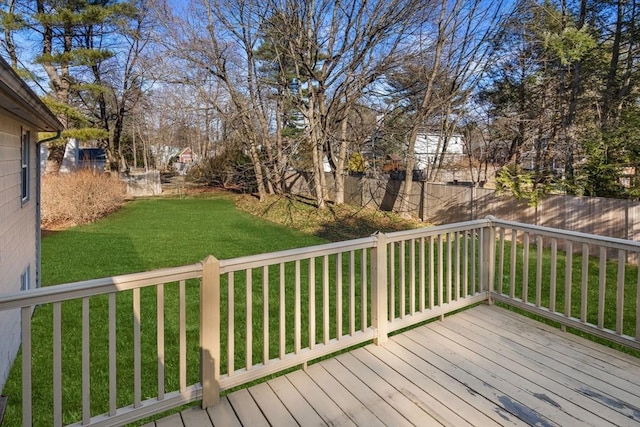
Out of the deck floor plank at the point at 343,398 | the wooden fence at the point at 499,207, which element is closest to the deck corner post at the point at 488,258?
the deck floor plank at the point at 343,398

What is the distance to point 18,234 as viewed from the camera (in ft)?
14.5

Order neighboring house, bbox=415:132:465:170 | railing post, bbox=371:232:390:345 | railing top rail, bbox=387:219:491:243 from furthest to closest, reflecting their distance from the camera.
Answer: neighboring house, bbox=415:132:465:170
railing top rail, bbox=387:219:491:243
railing post, bbox=371:232:390:345

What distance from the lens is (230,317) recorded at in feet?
7.64

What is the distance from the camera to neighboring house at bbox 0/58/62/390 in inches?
126

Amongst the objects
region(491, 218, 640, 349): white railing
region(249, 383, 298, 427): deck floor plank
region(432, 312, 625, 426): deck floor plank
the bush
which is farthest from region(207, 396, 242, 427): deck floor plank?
the bush

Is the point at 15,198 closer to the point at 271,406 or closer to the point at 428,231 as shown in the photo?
the point at 271,406

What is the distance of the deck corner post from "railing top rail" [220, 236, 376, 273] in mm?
1526

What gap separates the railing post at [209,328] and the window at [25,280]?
3508mm

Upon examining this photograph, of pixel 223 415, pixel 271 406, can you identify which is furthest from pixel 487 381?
pixel 223 415

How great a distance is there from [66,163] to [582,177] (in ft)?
73.9

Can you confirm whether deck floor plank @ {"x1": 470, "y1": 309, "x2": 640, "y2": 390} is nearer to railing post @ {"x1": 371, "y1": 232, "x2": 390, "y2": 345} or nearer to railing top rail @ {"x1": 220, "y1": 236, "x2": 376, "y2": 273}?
railing post @ {"x1": 371, "y1": 232, "x2": 390, "y2": 345}

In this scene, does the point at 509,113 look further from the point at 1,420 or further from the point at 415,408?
the point at 1,420

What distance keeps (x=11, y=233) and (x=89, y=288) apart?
2871 mm

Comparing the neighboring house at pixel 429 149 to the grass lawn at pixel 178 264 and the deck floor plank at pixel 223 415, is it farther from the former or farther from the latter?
the deck floor plank at pixel 223 415
